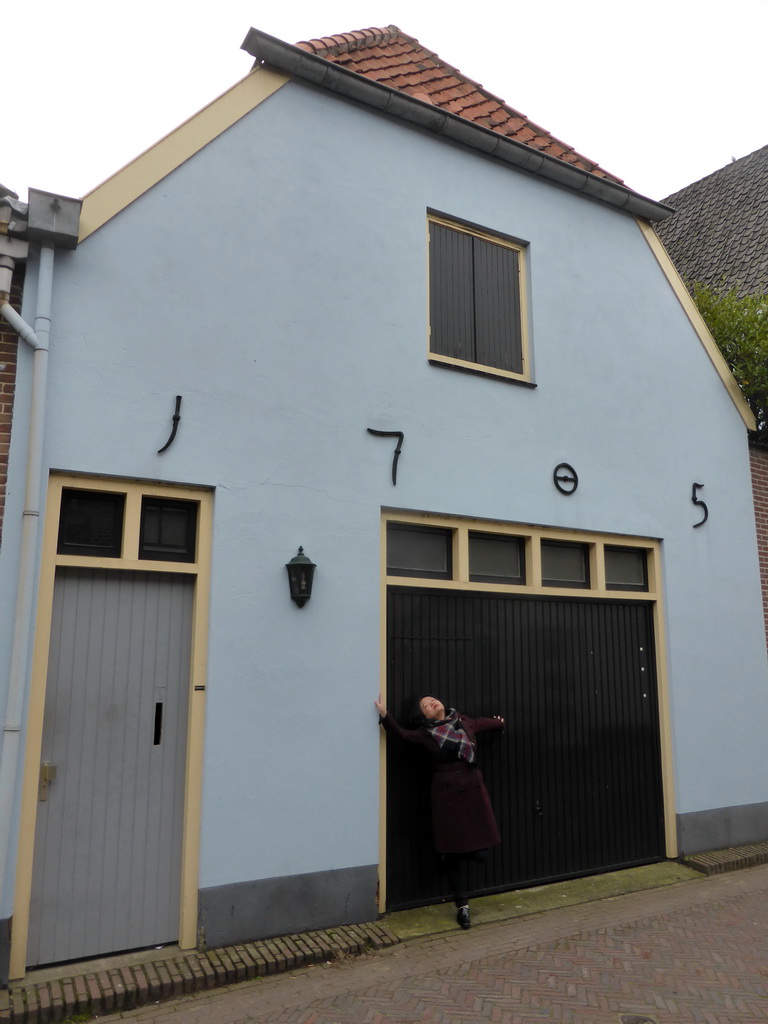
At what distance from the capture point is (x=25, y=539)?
477 centimetres

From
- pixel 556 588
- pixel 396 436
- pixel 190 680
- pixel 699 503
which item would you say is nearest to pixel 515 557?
pixel 556 588

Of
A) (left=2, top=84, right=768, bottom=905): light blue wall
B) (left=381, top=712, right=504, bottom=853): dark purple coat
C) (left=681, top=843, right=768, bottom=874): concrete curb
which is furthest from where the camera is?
(left=681, top=843, right=768, bottom=874): concrete curb

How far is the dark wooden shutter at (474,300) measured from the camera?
23.3 ft

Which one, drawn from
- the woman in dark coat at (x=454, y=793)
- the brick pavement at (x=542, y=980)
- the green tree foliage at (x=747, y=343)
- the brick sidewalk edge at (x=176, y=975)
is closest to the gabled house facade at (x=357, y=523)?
the brick sidewalk edge at (x=176, y=975)

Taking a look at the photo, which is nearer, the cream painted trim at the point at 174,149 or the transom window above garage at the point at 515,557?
the cream painted trim at the point at 174,149

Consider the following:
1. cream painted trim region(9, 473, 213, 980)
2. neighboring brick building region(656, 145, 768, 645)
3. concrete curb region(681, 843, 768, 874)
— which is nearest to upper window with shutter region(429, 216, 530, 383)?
cream painted trim region(9, 473, 213, 980)

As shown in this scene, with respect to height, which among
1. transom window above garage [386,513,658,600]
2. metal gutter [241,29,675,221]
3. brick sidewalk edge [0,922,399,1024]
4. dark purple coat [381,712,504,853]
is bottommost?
brick sidewalk edge [0,922,399,1024]

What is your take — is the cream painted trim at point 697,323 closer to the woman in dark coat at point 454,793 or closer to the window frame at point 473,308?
the window frame at point 473,308

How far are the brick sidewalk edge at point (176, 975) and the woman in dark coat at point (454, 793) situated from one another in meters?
0.69

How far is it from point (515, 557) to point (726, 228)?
9.78m

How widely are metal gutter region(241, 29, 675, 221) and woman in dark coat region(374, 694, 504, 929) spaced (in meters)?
5.01

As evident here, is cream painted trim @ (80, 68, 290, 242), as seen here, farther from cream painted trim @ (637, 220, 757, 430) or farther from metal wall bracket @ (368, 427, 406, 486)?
cream painted trim @ (637, 220, 757, 430)

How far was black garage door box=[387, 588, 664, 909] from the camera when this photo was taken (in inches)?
244

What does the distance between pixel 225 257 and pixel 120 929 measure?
4598 millimetres
